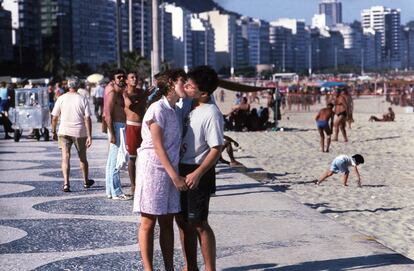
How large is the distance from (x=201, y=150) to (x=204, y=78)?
0.45 m

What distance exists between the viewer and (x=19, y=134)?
18.7 meters

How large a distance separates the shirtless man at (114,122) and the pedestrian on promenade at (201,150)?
371 cm

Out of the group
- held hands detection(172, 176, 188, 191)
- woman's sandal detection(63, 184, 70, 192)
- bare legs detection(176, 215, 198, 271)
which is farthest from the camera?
woman's sandal detection(63, 184, 70, 192)

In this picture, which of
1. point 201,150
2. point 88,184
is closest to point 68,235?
point 201,150

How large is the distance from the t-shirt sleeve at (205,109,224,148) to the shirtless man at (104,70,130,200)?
3814 mm

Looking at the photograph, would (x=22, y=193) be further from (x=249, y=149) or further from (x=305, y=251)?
(x=249, y=149)

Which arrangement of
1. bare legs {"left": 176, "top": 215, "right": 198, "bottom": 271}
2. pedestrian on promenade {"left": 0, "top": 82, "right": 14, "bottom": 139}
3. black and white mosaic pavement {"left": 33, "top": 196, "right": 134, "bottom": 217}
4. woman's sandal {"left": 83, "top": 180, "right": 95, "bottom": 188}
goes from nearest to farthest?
bare legs {"left": 176, "top": 215, "right": 198, "bottom": 271} → black and white mosaic pavement {"left": 33, "top": 196, "right": 134, "bottom": 217} → woman's sandal {"left": 83, "top": 180, "right": 95, "bottom": 188} → pedestrian on promenade {"left": 0, "top": 82, "right": 14, "bottom": 139}

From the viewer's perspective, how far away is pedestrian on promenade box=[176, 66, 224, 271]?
5148 mm

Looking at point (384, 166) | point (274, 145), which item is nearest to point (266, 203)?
point (384, 166)

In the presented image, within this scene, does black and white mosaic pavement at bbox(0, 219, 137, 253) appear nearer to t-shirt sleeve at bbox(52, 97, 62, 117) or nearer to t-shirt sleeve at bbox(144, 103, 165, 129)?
t-shirt sleeve at bbox(144, 103, 165, 129)

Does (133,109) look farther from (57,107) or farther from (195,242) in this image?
(195,242)

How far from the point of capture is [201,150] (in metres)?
5.24

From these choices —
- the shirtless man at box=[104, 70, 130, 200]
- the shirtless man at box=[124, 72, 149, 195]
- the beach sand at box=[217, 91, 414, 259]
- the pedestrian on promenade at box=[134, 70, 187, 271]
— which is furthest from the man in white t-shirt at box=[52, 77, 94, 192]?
the pedestrian on promenade at box=[134, 70, 187, 271]

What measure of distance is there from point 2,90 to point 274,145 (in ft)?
23.8
